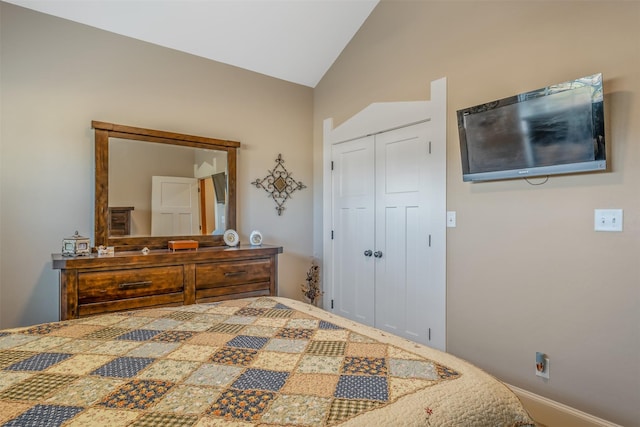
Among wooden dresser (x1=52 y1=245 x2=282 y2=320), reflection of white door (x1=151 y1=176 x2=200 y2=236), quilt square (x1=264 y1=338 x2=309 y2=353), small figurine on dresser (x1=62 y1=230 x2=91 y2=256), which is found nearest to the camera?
quilt square (x1=264 y1=338 x2=309 y2=353)

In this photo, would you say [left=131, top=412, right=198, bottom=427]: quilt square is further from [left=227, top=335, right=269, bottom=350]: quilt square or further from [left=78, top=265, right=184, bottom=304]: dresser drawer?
[left=78, top=265, right=184, bottom=304]: dresser drawer

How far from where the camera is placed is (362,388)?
2.98 feet

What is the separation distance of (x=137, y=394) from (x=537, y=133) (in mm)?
2189

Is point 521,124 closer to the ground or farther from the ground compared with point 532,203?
farther from the ground

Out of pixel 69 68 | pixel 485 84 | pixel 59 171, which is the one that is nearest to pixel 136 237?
pixel 59 171

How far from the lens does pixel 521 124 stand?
2.01 m

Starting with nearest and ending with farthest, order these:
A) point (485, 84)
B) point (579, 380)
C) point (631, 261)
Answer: point (631, 261), point (579, 380), point (485, 84)

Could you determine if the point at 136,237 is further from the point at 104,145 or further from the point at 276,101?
the point at 276,101

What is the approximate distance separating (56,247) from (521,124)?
3192 millimetres

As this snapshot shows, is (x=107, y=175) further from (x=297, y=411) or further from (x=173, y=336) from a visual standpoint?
(x=297, y=411)

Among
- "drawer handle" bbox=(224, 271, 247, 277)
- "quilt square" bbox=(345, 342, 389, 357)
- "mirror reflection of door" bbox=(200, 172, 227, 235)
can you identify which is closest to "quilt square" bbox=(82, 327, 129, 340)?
"quilt square" bbox=(345, 342, 389, 357)

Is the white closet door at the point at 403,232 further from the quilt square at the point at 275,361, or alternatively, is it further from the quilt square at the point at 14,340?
the quilt square at the point at 14,340

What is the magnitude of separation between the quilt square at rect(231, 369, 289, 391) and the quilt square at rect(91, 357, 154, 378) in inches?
11.9

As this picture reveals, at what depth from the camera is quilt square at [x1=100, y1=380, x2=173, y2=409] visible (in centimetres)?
81
